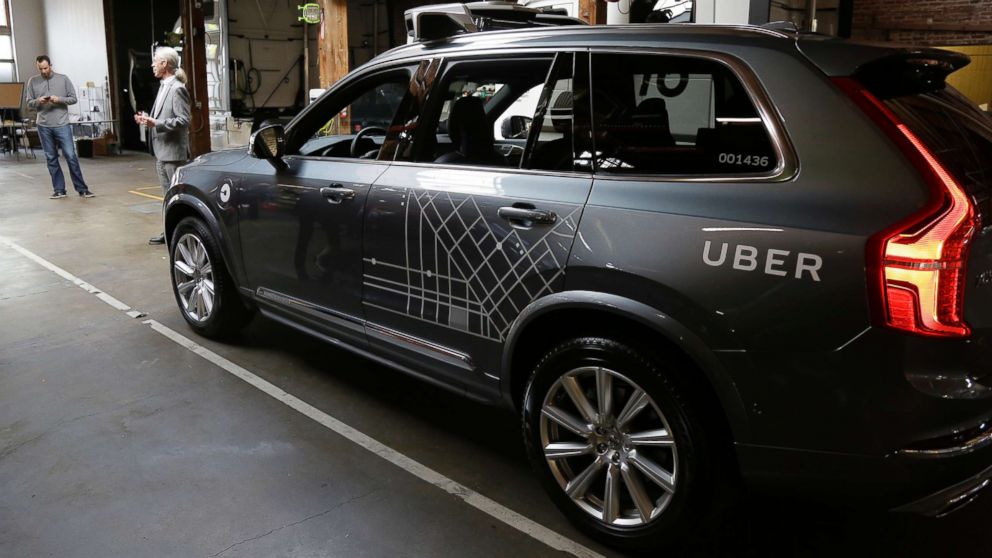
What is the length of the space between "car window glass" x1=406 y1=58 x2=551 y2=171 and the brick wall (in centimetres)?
1201

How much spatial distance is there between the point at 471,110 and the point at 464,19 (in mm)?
383

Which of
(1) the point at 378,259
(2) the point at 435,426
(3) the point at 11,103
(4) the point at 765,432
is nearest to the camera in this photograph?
(4) the point at 765,432

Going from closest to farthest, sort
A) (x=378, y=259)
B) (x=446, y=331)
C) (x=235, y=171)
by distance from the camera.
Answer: (x=446, y=331)
(x=378, y=259)
(x=235, y=171)

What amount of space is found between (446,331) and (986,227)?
185cm

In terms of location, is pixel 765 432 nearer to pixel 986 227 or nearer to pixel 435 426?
pixel 986 227

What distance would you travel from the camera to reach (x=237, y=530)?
2750 mm

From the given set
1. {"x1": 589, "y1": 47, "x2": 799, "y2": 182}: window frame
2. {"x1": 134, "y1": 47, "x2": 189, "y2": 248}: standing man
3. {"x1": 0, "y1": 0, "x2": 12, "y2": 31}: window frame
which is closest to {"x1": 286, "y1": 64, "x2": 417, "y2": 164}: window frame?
{"x1": 589, "y1": 47, "x2": 799, "y2": 182}: window frame

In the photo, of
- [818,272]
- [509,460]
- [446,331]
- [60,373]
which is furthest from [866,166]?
[60,373]

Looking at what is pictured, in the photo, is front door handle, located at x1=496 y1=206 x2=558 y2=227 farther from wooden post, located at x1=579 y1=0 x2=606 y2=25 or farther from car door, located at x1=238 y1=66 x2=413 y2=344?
wooden post, located at x1=579 y1=0 x2=606 y2=25

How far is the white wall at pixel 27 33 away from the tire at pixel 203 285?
21498 millimetres

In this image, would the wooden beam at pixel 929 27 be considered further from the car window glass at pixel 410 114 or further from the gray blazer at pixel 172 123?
the car window glass at pixel 410 114

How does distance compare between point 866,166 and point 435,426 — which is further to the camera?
point 435,426

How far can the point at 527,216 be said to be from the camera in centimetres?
266

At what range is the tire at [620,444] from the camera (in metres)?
2.34
